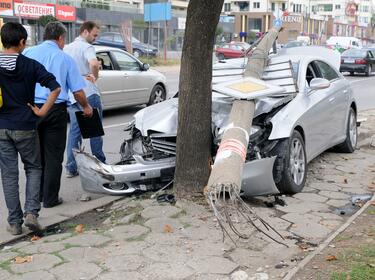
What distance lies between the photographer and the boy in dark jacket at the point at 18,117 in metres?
4.80

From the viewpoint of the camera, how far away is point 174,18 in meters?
62.6

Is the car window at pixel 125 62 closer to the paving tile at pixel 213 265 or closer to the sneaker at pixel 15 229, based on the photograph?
the sneaker at pixel 15 229

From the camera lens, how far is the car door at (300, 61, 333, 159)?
6.50 m

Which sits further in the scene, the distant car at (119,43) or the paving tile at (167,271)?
the distant car at (119,43)

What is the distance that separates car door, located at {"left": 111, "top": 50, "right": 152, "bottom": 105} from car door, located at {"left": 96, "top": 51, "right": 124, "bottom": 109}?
12cm

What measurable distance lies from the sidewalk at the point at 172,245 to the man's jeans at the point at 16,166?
327 mm

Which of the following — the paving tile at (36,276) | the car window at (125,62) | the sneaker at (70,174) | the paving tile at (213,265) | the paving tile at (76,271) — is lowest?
the sneaker at (70,174)

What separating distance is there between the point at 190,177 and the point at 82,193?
63.7 inches

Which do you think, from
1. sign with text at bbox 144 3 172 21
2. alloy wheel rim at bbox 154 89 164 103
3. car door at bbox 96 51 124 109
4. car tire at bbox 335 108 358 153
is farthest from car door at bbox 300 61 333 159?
sign with text at bbox 144 3 172 21

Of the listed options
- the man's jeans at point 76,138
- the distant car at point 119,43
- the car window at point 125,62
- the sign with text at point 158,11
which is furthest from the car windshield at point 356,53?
the man's jeans at point 76,138

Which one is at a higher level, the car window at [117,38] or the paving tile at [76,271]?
the car window at [117,38]

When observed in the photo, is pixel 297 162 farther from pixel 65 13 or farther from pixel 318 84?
pixel 65 13

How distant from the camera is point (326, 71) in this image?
784cm

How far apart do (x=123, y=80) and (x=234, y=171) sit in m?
8.14
